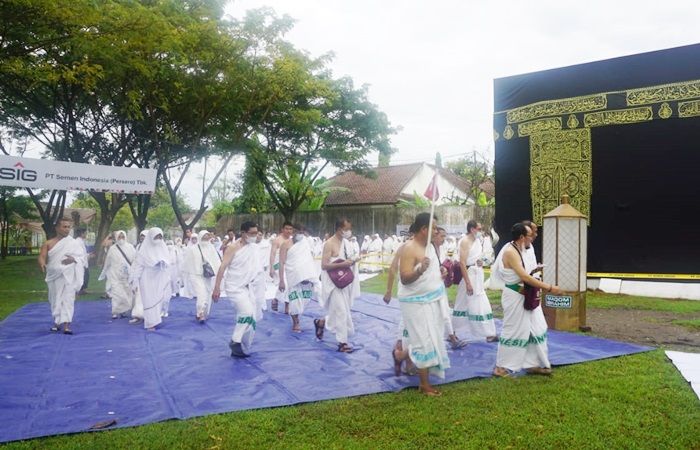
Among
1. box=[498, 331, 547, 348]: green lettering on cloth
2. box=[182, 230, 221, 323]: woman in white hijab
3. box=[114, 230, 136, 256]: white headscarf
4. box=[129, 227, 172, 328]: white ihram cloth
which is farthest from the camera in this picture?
box=[114, 230, 136, 256]: white headscarf

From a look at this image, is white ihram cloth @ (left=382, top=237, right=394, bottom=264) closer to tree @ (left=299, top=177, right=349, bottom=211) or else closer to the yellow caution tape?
tree @ (left=299, top=177, right=349, bottom=211)

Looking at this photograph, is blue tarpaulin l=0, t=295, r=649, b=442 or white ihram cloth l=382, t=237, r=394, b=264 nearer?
blue tarpaulin l=0, t=295, r=649, b=442

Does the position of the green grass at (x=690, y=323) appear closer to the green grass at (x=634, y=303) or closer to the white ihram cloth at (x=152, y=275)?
the green grass at (x=634, y=303)

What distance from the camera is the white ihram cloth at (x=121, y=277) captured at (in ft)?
33.3

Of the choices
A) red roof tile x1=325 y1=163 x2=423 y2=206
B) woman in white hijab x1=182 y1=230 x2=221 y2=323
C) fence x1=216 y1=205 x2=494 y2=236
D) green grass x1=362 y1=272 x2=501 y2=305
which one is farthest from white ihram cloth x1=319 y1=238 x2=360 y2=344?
red roof tile x1=325 y1=163 x2=423 y2=206

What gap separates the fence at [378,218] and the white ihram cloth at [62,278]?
1824 cm

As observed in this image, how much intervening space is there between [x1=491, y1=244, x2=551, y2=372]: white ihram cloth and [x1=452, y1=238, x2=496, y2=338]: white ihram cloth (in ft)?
5.21

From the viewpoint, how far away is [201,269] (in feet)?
32.9

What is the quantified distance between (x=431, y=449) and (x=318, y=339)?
4.12 m

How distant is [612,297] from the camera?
1220 centimetres

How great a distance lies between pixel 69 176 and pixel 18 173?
3.21 feet

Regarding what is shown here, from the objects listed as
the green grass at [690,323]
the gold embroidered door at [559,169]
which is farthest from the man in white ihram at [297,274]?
the gold embroidered door at [559,169]

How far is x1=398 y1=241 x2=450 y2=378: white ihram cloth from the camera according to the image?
506 centimetres

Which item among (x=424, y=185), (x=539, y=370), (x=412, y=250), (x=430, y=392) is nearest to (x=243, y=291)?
(x=412, y=250)
